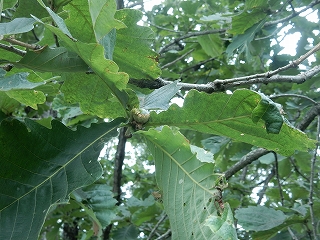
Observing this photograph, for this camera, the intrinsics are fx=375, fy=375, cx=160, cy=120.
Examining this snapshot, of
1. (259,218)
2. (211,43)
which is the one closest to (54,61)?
(259,218)

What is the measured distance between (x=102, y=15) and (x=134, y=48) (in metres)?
0.28

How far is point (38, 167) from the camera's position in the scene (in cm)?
66

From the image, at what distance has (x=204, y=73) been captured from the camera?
2.64m

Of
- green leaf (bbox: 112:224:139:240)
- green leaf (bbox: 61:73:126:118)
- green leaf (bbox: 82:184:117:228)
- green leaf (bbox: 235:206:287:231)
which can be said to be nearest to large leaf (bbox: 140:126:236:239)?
green leaf (bbox: 61:73:126:118)

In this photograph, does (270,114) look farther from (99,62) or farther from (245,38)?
(245,38)

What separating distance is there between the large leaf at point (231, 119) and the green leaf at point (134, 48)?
21 centimetres

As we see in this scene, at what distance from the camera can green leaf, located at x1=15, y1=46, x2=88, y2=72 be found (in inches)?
26.1

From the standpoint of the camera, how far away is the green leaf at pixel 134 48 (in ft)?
2.76

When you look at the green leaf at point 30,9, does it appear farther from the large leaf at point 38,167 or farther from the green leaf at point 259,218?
the green leaf at point 259,218

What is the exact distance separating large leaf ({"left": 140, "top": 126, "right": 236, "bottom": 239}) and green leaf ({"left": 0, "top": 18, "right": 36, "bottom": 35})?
27 centimetres

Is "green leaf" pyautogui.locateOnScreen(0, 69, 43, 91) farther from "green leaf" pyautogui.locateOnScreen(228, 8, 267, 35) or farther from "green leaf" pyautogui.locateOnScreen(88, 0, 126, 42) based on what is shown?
"green leaf" pyautogui.locateOnScreen(228, 8, 267, 35)

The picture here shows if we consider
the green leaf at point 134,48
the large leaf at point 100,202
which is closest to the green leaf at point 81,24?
the green leaf at point 134,48

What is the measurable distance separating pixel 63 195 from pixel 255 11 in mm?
1328

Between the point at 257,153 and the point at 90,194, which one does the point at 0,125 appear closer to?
the point at 90,194
